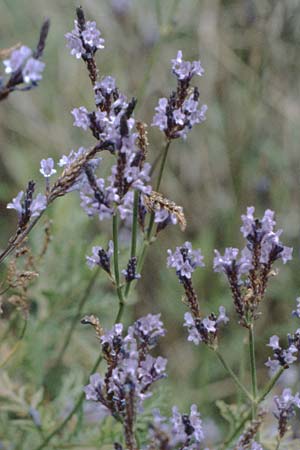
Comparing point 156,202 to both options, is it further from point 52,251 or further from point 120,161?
point 52,251

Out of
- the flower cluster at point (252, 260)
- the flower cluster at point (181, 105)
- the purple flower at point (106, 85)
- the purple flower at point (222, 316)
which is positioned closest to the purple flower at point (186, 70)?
the flower cluster at point (181, 105)

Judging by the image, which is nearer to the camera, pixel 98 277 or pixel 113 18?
pixel 98 277

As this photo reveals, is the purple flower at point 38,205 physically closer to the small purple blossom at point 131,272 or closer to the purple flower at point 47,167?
the purple flower at point 47,167

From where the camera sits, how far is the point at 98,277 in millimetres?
2637

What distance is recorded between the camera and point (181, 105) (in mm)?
1642

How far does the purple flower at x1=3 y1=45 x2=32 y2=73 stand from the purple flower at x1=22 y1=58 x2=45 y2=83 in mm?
12

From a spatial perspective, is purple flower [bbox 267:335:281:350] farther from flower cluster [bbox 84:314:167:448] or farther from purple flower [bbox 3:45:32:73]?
purple flower [bbox 3:45:32:73]

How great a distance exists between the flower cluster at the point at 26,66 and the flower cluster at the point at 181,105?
0.39 m

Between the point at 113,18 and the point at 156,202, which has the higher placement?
the point at 113,18

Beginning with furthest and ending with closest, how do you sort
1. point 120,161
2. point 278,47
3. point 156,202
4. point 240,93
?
point 240,93 → point 278,47 → point 156,202 → point 120,161

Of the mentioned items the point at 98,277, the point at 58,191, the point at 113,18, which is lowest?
the point at 58,191

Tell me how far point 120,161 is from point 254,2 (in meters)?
2.65

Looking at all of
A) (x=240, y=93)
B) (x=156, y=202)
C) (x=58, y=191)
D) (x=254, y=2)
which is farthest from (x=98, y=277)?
(x=240, y=93)

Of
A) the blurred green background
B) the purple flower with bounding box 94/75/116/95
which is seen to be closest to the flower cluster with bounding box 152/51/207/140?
the purple flower with bounding box 94/75/116/95
